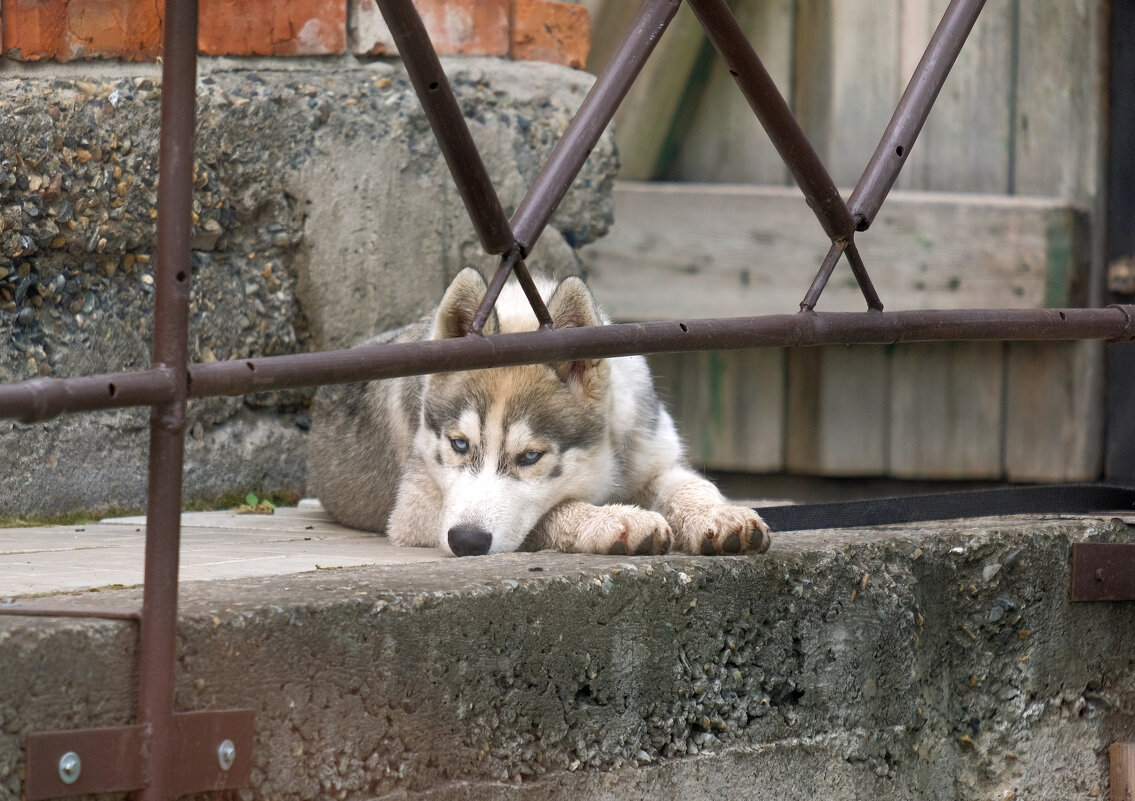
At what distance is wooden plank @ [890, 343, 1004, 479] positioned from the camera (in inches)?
178

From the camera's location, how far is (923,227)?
14.5 ft

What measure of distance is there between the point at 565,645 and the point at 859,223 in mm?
936

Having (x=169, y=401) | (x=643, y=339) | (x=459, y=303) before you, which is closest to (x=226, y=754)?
(x=169, y=401)

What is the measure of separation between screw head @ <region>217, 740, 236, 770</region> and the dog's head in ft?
3.69

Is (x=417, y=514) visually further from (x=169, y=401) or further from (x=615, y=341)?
(x=169, y=401)

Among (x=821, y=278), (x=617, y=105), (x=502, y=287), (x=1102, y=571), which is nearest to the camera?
(x=502, y=287)

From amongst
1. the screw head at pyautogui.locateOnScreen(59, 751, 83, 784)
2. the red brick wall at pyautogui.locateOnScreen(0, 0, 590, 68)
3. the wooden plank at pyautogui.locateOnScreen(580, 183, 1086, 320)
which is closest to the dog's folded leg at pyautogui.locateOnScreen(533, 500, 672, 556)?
the screw head at pyautogui.locateOnScreen(59, 751, 83, 784)

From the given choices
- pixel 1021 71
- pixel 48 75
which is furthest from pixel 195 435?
pixel 1021 71

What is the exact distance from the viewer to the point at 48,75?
10.7 ft

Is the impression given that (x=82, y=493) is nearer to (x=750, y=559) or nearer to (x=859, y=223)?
(x=750, y=559)

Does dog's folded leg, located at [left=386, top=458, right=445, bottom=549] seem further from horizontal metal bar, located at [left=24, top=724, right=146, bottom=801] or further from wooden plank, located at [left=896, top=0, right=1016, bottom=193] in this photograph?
wooden plank, located at [left=896, top=0, right=1016, bottom=193]

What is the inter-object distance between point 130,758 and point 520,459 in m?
1.59

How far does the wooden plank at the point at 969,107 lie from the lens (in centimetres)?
444

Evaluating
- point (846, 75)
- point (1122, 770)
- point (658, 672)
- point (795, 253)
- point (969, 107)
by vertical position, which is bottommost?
point (1122, 770)
